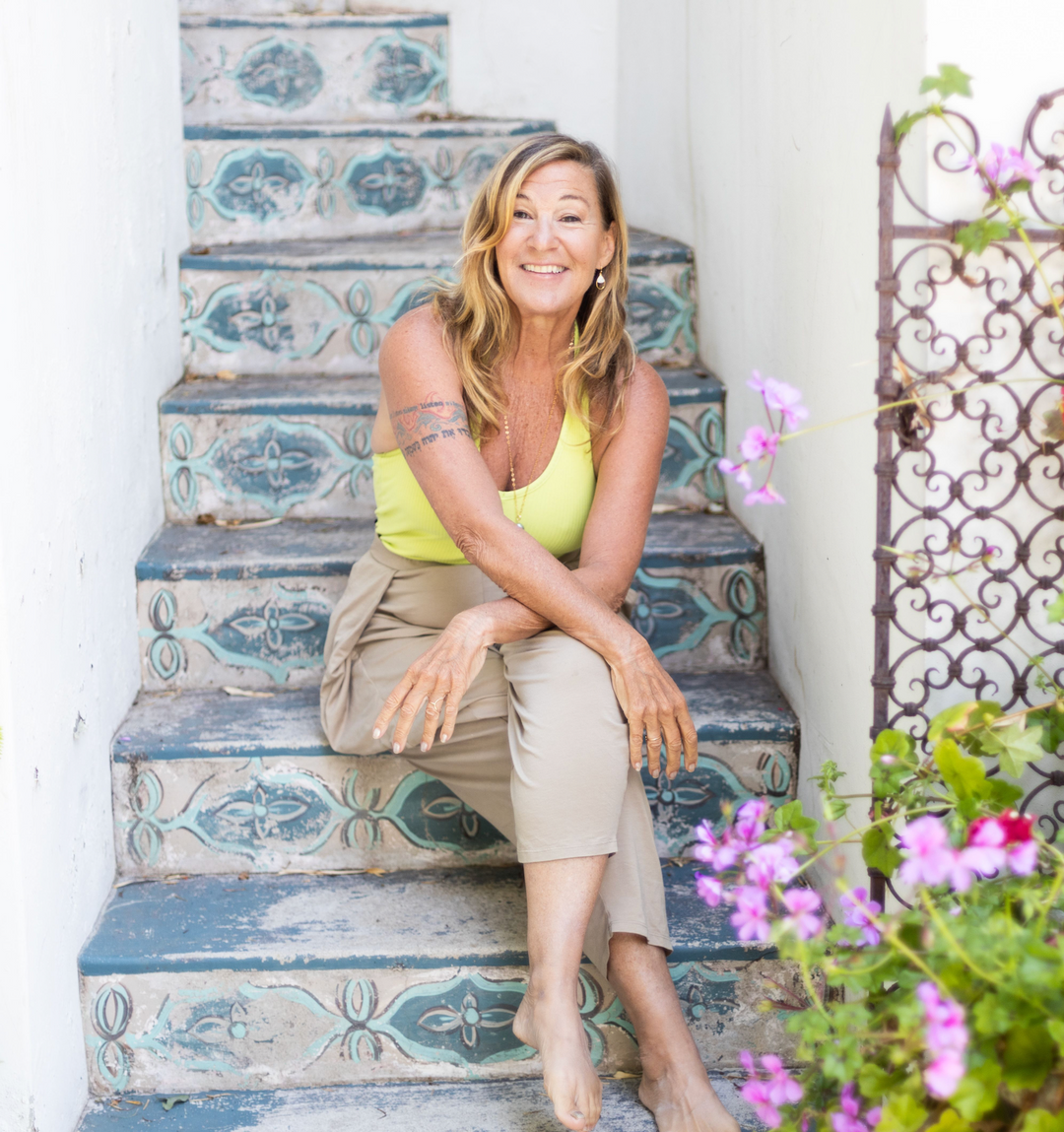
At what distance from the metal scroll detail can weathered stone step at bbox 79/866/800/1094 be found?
0.55 metres

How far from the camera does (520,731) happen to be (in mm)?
1657

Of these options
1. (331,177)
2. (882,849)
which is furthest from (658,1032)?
(331,177)

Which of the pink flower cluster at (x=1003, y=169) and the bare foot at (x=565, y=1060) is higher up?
the pink flower cluster at (x=1003, y=169)

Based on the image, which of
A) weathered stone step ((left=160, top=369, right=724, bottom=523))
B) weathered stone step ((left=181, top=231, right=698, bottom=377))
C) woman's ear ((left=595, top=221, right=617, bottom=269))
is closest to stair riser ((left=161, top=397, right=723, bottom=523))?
weathered stone step ((left=160, top=369, right=724, bottom=523))

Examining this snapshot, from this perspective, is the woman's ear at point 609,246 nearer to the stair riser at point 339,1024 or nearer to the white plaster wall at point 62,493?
the white plaster wall at point 62,493

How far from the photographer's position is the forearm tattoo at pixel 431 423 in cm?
179

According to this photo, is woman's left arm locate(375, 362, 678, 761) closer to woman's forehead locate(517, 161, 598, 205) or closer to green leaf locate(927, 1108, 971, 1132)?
woman's forehead locate(517, 161, 598, 205)

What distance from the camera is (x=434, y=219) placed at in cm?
298

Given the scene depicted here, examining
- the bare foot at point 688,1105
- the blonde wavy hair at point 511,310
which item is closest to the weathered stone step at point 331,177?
the blonde wavy hair at point 511,310

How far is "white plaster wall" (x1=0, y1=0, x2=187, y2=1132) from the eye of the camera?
4.92 feet

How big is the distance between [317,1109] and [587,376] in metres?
1.16

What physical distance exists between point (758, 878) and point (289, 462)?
1542 millimetres

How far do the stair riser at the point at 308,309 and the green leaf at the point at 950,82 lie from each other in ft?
4.57

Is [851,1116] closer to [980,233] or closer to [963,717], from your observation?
[963,717]
